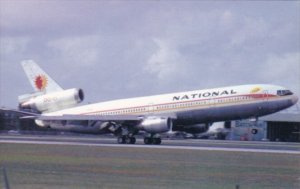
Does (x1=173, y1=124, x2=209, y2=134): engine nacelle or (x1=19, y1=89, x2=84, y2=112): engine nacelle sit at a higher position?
(x1=19, y1=89, x2=84, y2=112): engine nacelle

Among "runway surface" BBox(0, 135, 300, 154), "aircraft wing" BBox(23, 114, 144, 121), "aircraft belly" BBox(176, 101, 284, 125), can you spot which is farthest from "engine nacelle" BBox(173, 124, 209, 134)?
"aircraft wing" BBox(23, 114, 144, 121)

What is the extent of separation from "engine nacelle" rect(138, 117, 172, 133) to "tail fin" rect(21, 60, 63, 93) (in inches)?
543

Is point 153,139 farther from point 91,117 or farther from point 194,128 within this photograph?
point 91,117

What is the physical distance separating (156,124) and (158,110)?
314cm

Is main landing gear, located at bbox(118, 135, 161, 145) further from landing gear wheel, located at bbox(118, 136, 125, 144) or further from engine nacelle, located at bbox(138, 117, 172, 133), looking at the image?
engine nacelle, located at bbox(138, 117, 172, 133)

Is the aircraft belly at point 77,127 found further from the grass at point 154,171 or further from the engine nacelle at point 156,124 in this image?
the grass at point 154,171

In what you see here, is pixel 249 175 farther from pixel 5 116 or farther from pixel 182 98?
pixel 5 116

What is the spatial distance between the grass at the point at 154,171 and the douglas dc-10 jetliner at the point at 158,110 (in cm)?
1585

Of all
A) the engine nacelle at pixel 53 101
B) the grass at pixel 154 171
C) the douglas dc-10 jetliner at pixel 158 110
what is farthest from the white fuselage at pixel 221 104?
the grass at pixel 154 171

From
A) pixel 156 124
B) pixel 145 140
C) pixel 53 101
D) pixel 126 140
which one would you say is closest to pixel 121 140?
pixel 126 140

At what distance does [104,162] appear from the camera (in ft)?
105

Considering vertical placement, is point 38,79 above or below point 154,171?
above

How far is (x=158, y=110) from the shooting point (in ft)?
185

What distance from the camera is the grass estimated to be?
21.9 metres
